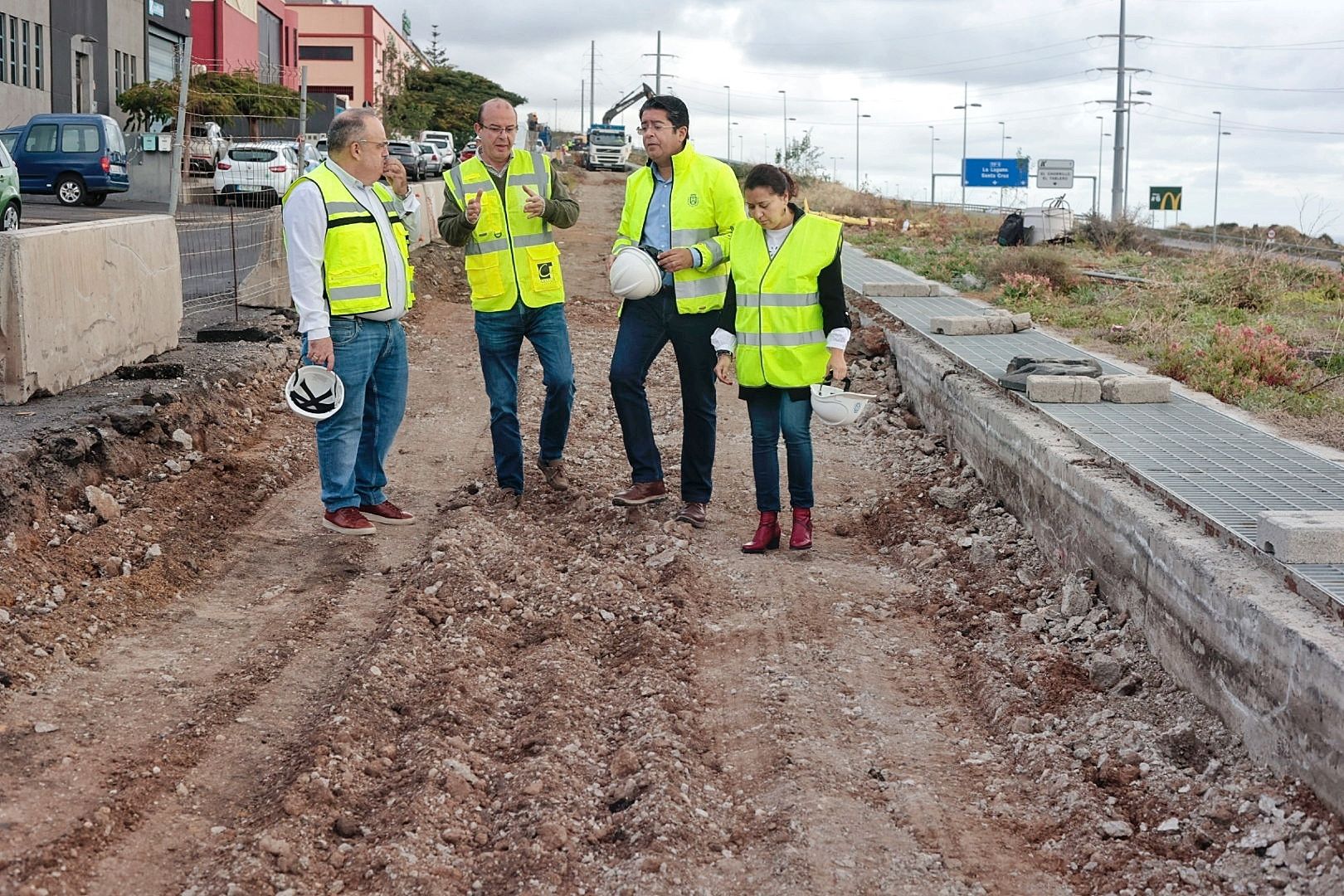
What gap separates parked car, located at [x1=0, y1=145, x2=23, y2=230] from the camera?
1823 cm

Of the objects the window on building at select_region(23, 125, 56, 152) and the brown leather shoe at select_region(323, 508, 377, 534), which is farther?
the window on building at select_region(23, 125, 56, 152)

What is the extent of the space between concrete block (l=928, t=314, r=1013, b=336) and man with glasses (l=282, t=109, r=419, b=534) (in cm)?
496

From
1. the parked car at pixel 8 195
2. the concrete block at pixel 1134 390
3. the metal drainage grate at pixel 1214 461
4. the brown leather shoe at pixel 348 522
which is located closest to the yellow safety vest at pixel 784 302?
the metal drainage grate at pixel 1214 461

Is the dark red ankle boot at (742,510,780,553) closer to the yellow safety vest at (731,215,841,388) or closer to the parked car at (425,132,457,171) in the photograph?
the yellow safety vest at (731,215,841,388)

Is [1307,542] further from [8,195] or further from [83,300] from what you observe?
[8,195]

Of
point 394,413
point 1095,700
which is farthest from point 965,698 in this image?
point 394,413

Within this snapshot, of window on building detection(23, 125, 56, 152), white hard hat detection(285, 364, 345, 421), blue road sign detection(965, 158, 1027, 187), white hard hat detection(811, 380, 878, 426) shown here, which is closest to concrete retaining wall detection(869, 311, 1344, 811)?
white hard hat detection(811, 380, 878, 426)

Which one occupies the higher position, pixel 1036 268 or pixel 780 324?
pixel 1036 268

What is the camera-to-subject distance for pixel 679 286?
275 inches

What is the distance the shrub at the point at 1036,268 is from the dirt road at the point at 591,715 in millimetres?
8403

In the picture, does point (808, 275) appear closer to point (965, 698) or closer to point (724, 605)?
point (724, 605)

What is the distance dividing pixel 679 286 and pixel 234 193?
53.6 feet

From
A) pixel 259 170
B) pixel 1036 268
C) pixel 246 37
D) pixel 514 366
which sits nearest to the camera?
pixel 514 366

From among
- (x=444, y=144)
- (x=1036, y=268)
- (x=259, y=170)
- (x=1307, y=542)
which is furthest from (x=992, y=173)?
(x=1307, y=542)
